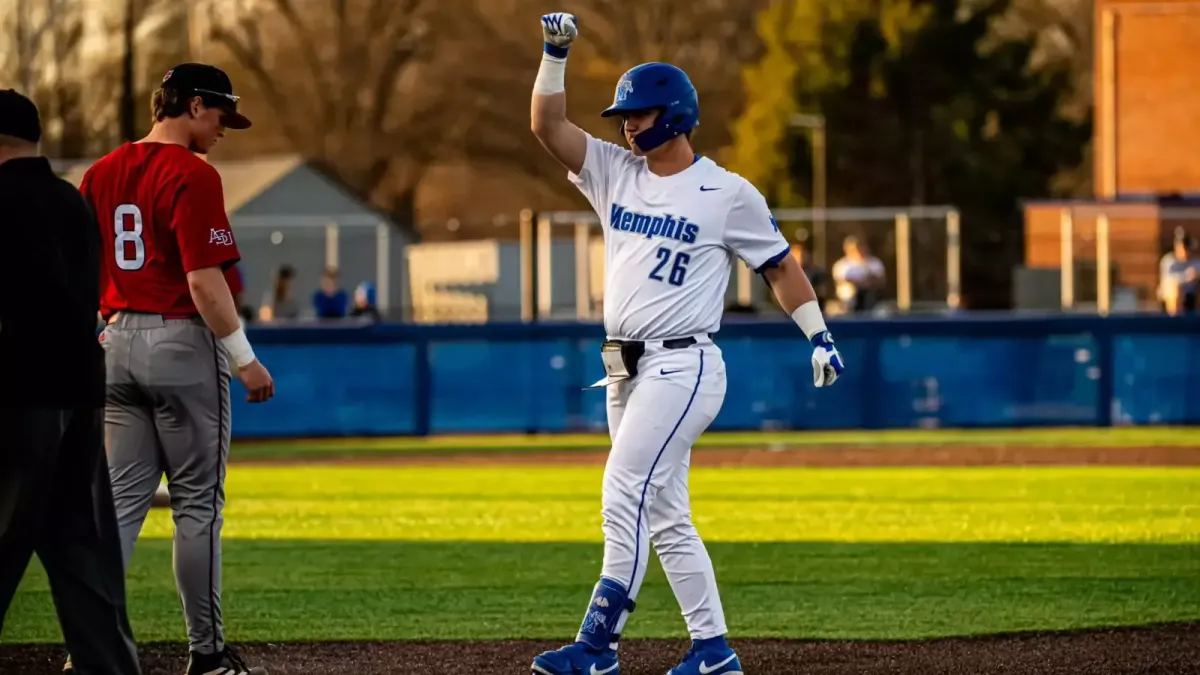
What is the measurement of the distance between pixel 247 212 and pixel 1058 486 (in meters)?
25.1

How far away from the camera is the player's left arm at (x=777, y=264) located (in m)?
7.24

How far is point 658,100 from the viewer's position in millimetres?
7137

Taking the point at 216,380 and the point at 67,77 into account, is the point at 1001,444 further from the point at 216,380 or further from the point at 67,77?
the point at 67,77

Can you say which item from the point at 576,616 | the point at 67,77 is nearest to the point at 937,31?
the point at 67,77

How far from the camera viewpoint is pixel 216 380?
23.9 feet

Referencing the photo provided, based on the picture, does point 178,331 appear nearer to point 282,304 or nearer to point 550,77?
point 550,77

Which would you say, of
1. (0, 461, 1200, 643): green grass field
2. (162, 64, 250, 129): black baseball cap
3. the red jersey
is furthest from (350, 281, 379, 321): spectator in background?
the red jersey

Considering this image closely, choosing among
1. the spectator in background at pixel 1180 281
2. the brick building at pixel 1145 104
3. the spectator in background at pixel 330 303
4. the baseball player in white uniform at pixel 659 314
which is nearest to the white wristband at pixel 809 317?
the baseball player in white uniform at pixel 659 314

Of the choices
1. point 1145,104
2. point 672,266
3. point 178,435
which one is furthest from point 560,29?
point 1145,104

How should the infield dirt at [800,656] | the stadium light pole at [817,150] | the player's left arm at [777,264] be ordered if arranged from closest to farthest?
1. the player's left arm at [777,264]
2. the infield dirt at [800,656]
3. the stadium light pole at [817,150]

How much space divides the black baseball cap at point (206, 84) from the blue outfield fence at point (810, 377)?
15557 mm

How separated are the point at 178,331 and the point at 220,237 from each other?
0.36 meters

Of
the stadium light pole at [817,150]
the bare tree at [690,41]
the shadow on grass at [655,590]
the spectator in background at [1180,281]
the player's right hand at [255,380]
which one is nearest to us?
the player's right hand at [255,380]

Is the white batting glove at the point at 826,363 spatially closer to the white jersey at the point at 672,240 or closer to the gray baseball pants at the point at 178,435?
the white jersey at the point at 672,240
